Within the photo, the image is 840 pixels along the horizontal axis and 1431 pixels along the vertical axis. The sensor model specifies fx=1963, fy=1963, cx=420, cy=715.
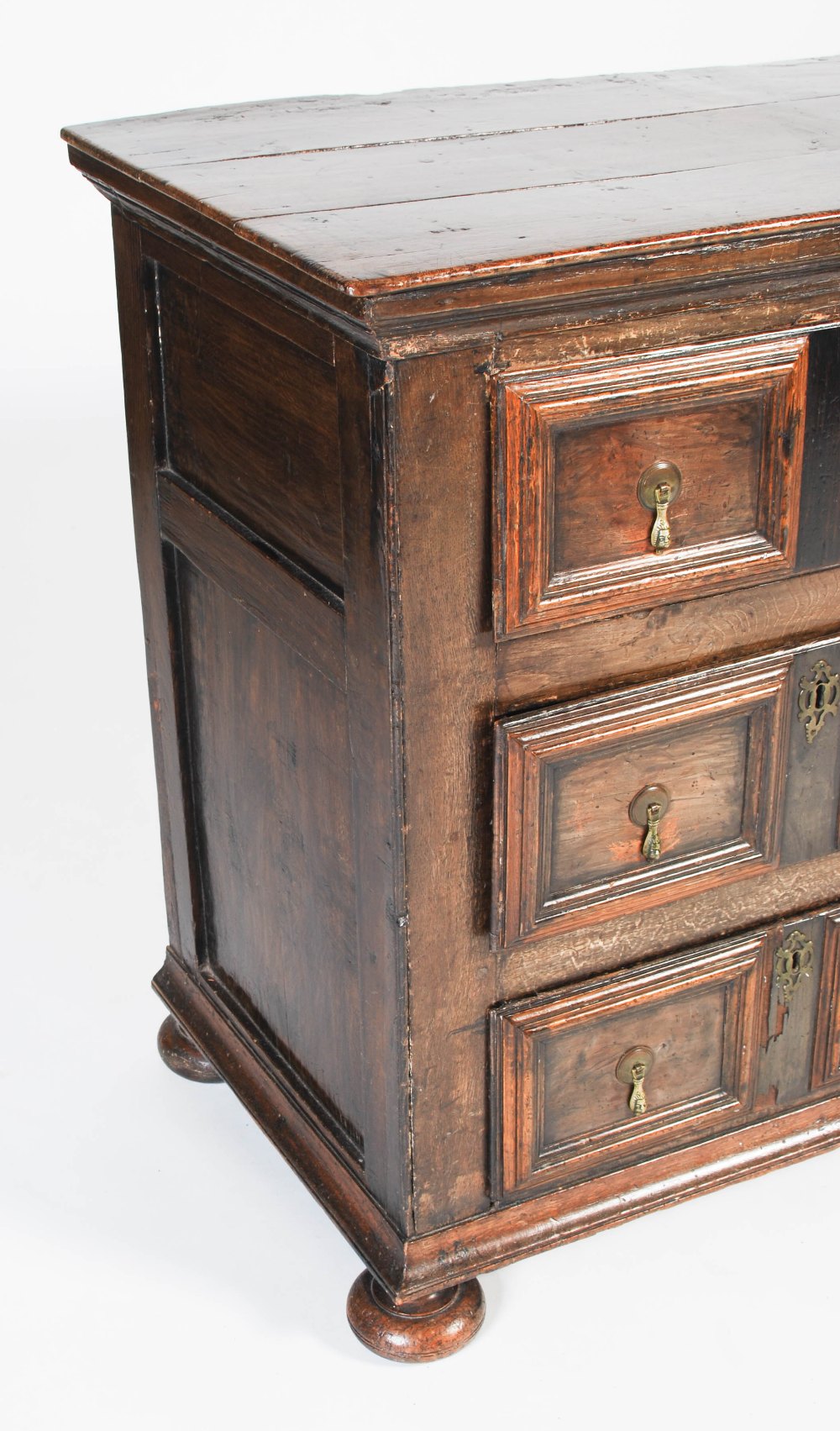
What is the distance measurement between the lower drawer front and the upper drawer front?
42cm

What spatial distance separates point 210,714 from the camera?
212 cm

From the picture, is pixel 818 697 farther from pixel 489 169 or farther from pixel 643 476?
pixel 489 169

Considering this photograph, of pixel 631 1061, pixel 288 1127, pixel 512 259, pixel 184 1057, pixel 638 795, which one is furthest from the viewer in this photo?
pixel 184 1057

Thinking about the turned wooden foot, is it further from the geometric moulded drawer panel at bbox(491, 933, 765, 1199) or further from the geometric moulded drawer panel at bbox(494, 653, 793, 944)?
the geometric moulded drawer panel at bbox(494, 653, 793, 944)

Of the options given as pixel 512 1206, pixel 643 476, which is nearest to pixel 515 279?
pixel 643 476

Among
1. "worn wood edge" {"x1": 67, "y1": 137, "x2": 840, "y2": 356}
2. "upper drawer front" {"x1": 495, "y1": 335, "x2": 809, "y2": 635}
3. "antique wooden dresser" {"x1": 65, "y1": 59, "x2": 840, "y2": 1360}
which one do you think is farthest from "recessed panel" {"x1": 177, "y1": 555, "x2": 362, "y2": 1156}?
"worn wood edge" {"x1": 67, "y1": 137, "x2": 840, "y2": 356}

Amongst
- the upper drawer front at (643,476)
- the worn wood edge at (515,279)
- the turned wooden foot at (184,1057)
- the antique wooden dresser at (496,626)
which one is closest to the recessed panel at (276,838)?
the antique wooden dresser at (496,626)

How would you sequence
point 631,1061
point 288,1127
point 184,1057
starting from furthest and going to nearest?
point 184,1057 → point 288,1127 → point 631,1061

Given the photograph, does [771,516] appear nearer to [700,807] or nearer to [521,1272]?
[700,807]

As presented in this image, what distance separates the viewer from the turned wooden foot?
239 cm

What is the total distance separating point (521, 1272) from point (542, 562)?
2.82 ft

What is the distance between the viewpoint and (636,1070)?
6.40 ft

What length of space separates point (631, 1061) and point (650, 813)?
0.93 ft

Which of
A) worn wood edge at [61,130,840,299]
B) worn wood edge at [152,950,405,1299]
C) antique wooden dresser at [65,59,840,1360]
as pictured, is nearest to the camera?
worn wood edge at [61,130,840,299]
